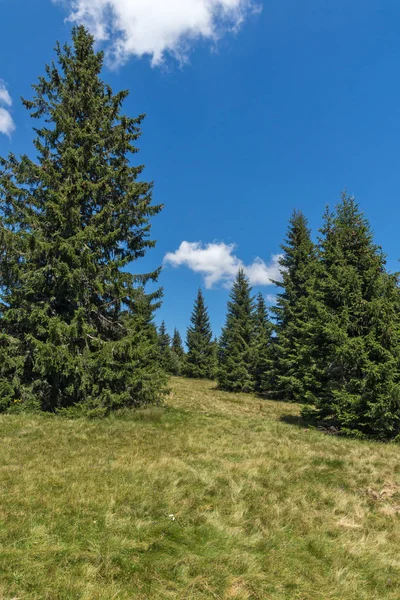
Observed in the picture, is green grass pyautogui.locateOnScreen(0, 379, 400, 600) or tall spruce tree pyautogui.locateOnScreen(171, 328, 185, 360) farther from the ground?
tall spruce tree pyautogui.locateOnScreen(171, 328, 185, 360)

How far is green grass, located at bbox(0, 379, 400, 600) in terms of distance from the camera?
4055 mm

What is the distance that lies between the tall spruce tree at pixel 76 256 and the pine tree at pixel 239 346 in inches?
709

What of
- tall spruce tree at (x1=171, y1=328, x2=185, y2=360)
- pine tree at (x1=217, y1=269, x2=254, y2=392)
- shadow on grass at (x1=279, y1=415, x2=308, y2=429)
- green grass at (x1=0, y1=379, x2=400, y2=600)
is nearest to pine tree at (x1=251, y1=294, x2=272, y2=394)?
pine tree at (x1=217, y1=269, x2=254, y2=392)

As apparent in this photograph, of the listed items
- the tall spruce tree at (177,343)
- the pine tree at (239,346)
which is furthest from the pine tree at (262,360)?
the tall spruce tree at (177,343)

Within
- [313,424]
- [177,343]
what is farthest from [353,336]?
[177,343]

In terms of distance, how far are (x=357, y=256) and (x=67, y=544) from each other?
607 inches

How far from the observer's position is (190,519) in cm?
Result: 561

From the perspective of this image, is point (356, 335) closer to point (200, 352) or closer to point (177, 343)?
point (200, 352)

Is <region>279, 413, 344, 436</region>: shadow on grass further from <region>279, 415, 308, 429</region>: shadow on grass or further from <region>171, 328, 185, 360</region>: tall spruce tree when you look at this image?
<region>171, 328, 185, 360</region>: tall spruce tree

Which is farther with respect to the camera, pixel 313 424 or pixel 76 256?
pixel 313 424

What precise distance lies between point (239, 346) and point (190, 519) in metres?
28.8

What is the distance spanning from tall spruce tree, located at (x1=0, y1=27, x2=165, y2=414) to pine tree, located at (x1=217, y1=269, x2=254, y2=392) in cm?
1801

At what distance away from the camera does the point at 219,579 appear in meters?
4.14

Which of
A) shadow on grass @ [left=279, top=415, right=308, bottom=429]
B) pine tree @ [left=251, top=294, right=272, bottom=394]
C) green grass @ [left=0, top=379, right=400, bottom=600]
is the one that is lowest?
green grass @ [left=0, top=379, right=400, bottom=600]
